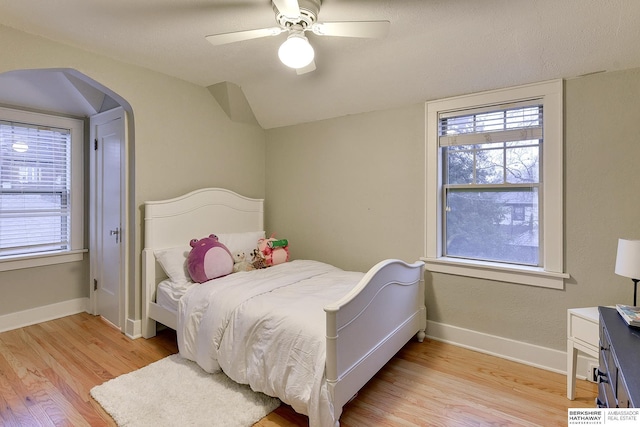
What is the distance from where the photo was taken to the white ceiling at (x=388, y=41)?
1.91 meters

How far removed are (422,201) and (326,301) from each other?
4.33 feet

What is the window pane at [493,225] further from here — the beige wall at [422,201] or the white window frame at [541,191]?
the beige wall at [422,201]

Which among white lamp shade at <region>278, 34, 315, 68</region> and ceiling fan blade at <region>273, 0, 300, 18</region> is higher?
ceiling fan blade at <region>273, 0, 300, 18</region>

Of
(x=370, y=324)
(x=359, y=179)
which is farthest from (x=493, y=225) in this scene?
(x=370, y=324)

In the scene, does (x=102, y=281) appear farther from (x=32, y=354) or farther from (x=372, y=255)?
(x=372, y=255)

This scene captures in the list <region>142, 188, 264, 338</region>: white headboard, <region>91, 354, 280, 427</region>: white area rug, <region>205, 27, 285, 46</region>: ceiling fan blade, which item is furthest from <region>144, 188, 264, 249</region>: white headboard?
<region>205, 27, 285, 46</region>: ceiling fan blade

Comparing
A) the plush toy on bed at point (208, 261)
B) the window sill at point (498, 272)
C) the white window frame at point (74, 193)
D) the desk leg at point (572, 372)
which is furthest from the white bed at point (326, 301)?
the white window frame at point (74, 193)

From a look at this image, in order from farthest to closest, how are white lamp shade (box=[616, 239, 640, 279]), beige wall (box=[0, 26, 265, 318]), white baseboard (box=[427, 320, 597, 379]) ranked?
beige wall (box=[0, 26, 265, 318])
white baseboard (box=[427, 320, 597, 379])
white lamp shade (box=[616, 239, 640, 279])

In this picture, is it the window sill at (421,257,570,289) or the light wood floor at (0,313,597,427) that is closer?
the light wood floor at (0,313,597,427)

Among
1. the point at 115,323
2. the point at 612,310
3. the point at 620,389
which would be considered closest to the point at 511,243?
the point at 612,310

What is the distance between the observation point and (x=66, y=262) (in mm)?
3418

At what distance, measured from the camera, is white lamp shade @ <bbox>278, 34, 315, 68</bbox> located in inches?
70.9

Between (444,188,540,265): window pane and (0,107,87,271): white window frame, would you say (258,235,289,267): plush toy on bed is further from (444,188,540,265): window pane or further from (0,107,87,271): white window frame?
(0,107,87,271): white window frame

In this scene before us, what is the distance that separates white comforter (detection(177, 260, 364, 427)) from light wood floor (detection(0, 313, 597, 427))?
266mm
